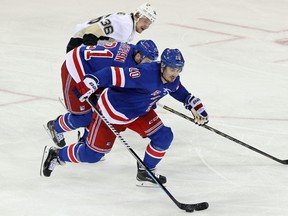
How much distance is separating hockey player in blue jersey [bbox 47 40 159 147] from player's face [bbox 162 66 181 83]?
41 cm

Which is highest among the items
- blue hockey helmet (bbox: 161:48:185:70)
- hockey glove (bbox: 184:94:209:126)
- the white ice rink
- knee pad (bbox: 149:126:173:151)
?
blue hockey helmet (bbox: 161:48:185:70)

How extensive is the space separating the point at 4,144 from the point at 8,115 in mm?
621

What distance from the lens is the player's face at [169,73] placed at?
420cm

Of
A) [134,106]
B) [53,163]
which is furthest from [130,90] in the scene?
[53,163]

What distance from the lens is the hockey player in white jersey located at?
529cm

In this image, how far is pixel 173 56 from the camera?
418cm

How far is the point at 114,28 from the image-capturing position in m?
5.38

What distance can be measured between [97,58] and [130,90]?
608 millimetres

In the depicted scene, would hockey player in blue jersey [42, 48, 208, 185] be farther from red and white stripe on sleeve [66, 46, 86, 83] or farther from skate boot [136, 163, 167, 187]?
red and white stripe on sleeve [66, 46, 86, 83]

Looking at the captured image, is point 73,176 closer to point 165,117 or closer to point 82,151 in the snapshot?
point 82,151

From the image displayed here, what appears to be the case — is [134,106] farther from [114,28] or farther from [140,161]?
[114,28]

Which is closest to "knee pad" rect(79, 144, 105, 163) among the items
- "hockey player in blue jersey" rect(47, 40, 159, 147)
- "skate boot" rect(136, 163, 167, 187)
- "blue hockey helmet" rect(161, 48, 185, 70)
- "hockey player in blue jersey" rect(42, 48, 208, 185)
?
"hockey player in blue jersey" rect(42, 48, 208, 185)

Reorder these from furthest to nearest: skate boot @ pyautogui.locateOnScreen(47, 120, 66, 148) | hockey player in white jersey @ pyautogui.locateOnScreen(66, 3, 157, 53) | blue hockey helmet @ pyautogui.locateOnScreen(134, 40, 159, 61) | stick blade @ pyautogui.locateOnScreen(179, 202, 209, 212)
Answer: hockey player in white jersey @ pyautogui.locateOnScreen(66, 3, 157, 53) → skate boot @ pyautogui.locateOnScreen(47, 120, 66, 148) → blue hockey helmet @ pyautogui.locateOnScreen(134, 40, 159, 61) → stick blade @ pyautogui.locateOnScreen(179, 202, 209, 212)

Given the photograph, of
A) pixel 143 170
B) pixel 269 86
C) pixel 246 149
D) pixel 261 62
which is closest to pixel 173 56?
pixel 143 170
